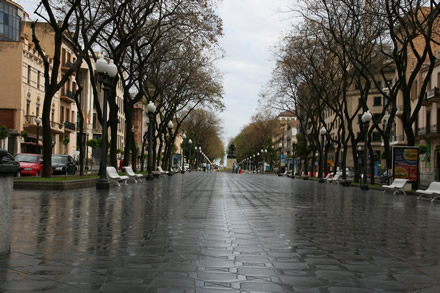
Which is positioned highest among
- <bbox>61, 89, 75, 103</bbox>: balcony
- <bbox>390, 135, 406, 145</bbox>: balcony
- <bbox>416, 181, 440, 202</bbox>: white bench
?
<bbox>61, 89, 75, 103</bbox>: balcony

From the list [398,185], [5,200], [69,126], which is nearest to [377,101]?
[69,126]

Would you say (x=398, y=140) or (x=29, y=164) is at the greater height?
(x=398, y=140)

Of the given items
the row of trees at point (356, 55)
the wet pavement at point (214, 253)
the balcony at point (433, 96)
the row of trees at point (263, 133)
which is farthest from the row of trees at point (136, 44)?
the row of trees at point (263, 133)

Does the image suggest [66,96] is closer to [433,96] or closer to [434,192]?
[433,96]

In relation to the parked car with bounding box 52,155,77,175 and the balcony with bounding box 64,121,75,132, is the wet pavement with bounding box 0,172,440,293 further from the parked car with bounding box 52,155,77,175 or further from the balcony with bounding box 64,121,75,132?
the balcony with bounding box 64,121,75,132

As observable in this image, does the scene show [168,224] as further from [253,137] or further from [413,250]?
[253,137]

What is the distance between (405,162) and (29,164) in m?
20.1

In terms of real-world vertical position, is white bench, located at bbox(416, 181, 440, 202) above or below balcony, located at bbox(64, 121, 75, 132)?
below

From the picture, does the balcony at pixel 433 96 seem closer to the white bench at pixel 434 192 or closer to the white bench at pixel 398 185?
Result: the white bench at pixel 398 185

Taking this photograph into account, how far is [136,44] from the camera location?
87.6 ft

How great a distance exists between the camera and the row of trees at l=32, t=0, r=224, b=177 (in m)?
19.9

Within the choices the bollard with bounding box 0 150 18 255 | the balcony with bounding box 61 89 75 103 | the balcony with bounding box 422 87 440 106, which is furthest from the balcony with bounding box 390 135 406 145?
the bollard with bounding box 0 150 18 255

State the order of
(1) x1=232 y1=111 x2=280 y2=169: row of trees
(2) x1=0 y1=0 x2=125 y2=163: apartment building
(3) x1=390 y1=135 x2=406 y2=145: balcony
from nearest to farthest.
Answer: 1. (2) x1=0 y1=0 x2=125 y2=163: apartment building
2. (3) x1=390 y1=135 x2=406 y2=145: balcony
3. (1) x1=232 y1=111 x2=280 y2=169: row of trees

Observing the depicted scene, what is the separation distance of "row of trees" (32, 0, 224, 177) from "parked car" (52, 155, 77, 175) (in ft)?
12.9
